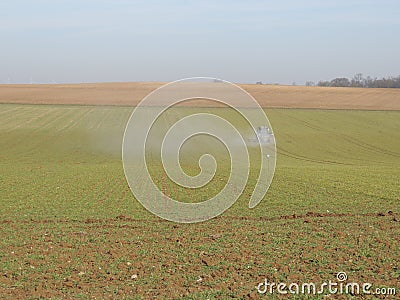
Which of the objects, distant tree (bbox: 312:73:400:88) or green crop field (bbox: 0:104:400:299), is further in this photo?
distant tree (bbox: 312:73:400:88)

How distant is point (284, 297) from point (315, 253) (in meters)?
3.03

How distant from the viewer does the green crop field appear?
10297 mm

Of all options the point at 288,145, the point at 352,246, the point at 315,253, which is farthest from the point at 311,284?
the point at 288,145

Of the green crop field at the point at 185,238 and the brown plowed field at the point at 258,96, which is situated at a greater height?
the brown plowed field at the point at 258,96

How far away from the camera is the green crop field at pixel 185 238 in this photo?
10.3 m

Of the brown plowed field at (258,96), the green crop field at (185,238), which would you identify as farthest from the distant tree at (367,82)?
the green crop field at (185,238)

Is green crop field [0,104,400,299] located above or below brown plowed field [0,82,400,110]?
below

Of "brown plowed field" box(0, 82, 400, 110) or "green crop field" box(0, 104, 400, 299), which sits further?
"brown plowed field" box(0, 82, 400, 110)

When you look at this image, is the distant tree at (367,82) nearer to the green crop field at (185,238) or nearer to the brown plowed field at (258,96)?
the brown plowed field at (258,96)

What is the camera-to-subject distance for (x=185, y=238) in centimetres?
1398

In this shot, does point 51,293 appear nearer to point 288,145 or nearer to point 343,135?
point 288,145

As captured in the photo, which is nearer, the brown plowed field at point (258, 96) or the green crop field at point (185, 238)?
the green crop field at point (185, 238)

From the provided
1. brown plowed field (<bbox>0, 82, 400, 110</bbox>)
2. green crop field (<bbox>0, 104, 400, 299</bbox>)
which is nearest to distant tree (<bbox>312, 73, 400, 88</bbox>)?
brown plowed field (<bbox>0, 82, 400, 110</bbox>)

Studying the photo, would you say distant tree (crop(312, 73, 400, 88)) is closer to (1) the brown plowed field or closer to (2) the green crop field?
(1) the brown plowed field
